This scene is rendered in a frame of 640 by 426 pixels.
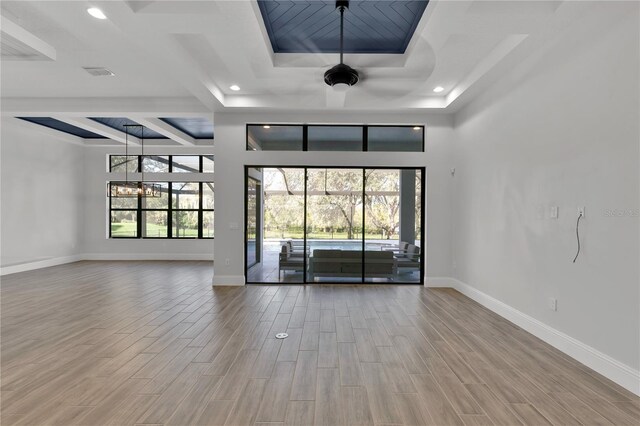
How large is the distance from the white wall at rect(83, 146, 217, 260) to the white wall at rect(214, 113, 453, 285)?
3.48 m

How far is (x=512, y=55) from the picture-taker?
11.9ft

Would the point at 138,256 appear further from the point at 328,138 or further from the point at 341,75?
the point at 341,75

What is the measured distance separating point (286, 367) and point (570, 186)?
3.34 m

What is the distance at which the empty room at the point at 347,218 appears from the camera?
2.43 meters

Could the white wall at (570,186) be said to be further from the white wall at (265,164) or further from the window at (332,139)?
the window at (332,139)

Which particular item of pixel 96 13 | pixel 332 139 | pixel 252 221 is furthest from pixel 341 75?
pixel 252 221

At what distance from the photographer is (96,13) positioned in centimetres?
296

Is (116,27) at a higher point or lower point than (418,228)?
higher

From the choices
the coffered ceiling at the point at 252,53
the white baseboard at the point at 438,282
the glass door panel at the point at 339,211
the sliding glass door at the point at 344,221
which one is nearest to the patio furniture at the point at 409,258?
the sliding glass door at the point at 344,221

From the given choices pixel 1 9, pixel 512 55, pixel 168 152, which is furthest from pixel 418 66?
pixel 168 152

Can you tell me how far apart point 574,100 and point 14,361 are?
6038 mm

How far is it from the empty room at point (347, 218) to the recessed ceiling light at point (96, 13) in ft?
0.20

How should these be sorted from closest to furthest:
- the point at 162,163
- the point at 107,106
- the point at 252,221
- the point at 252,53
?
the point at 252,53 → the point at 107,106 → the point at 252,221 → the point at 162,163

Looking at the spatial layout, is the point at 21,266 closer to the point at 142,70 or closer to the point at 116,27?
the point at 142,70
